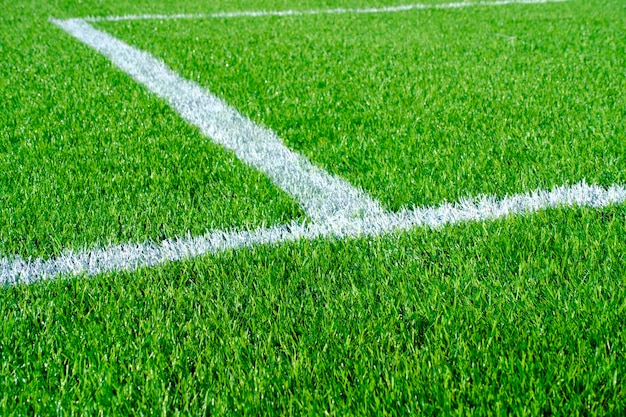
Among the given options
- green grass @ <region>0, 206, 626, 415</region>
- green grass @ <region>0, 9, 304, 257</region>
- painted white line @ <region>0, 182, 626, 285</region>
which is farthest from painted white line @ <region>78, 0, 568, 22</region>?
green grass @ <region>0, 206, 626, 415</region>

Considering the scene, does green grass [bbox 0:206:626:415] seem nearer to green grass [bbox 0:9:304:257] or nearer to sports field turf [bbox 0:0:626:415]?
sports field turf [bbox 0:0:626:415]

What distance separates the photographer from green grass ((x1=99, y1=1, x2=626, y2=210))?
7.56 ft

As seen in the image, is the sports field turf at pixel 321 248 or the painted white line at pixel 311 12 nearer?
the sports field turf at pixel 321 248

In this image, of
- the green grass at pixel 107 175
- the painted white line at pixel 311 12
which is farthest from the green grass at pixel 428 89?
the green grass at pixel 107 175

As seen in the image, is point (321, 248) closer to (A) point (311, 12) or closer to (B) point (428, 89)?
(B) point (428, 89)

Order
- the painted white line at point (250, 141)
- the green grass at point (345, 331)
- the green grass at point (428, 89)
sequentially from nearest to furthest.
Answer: the green grass at point (345, 331) < the painted white line at point (250, 141) < the green grass at point (428, 89)

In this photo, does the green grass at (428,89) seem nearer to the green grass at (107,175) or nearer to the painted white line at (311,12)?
the painted white line at (311,12)

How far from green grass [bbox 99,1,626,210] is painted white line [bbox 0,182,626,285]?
0.08 m

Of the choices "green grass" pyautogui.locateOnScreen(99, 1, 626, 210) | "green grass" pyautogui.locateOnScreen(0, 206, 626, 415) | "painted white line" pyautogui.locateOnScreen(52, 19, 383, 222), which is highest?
"green grass" pyautogui.locateOnScreen(99, 1, 626, 210)

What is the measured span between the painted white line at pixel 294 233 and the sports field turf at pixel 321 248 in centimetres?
2

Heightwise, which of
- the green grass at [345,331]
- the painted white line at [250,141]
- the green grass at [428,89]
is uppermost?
the green grass at [428,89]

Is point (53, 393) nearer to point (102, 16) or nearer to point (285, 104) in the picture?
point (285, 104)

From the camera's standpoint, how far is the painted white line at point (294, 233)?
5.73 feet

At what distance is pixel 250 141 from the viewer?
8.68ft
